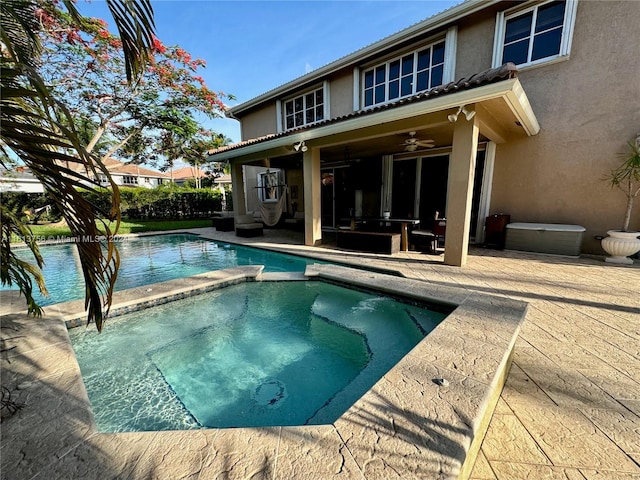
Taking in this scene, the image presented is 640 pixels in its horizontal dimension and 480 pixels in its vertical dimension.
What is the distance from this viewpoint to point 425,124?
5.13 m

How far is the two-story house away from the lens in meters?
4.93

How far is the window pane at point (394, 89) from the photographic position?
8164mm

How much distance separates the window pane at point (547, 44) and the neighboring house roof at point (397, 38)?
141 centimetres

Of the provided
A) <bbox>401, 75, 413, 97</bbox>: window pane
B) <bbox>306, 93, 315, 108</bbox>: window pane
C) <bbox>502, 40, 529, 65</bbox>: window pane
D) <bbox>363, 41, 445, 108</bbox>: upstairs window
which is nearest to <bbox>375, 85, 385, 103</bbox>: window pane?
<bbox>363, 41, 445, 108</bbox>: upstairs window

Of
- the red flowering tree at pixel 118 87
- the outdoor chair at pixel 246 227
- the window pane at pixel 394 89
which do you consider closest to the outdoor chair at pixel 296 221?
the outdoor chair at pixel 246 227

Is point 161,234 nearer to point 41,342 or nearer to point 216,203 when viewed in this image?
point 216,203

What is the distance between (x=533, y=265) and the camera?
5328 millimetres

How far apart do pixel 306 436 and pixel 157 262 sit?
6.89m

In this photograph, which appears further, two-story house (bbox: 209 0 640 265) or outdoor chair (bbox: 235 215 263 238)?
outdoor chair (bbox: 235 215 263 238)

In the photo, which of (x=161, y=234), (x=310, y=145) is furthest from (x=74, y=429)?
(x=161, y=234)

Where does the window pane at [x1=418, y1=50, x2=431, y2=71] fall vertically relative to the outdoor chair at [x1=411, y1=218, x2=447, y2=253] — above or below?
above

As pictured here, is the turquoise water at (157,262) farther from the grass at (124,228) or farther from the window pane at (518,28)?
the window pane at (518,28)

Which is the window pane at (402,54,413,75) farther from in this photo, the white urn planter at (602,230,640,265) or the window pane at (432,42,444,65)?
the white urn planter at (602,230,640,265)

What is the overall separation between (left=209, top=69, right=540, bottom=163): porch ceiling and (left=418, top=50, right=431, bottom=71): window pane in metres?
2.31
